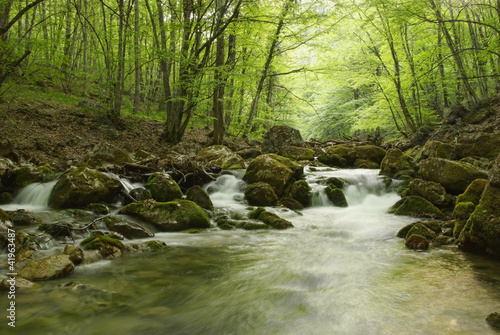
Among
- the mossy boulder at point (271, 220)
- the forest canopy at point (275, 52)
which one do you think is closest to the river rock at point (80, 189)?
the mossy boulder at point (271, 220)

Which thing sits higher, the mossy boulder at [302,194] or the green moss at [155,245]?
the mossy boulder at [302,194]

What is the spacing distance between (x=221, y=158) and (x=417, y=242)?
311 inches

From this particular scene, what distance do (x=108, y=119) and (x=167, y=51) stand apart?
5.74 metres

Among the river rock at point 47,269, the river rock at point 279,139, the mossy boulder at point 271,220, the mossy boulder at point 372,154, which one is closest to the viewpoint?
the river rock at point 47,269

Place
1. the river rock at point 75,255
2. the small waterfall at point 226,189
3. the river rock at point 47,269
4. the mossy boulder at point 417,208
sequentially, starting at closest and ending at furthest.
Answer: the river rock at point 47,269 → the river rock at point 75,255 → the mossy boulder at point 417,208 → the small waterfall at point 226,189

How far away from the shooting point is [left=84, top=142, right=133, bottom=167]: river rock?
29.3ft

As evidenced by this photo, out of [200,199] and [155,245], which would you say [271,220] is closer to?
[200,199]

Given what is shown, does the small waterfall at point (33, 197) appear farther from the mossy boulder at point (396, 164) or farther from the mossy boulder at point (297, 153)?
the mossy boulder at point (396, 164)

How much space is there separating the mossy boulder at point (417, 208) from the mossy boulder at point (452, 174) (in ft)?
3.18

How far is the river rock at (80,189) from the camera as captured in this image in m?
5.80

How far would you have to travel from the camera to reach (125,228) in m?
Result: 4.94

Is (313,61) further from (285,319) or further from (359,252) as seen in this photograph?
(285,319)

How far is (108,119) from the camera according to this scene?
12.4 metres

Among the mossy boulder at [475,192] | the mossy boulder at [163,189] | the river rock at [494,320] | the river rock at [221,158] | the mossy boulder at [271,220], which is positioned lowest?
the mossy boulder at [271,220]
